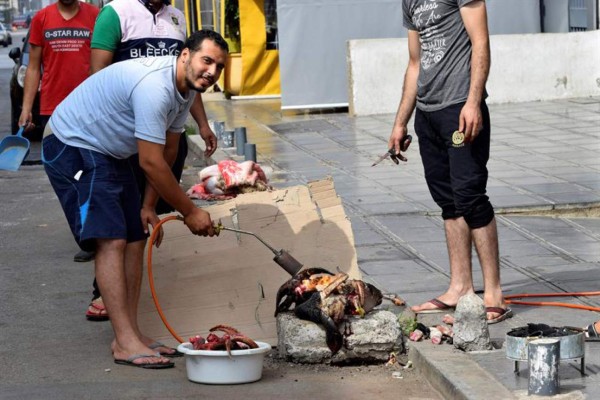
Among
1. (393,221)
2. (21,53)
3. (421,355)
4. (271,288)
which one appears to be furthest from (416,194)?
(21,53)

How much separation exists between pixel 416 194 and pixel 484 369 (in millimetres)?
4812

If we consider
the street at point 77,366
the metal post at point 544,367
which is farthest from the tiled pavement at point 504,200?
the street at point 77,366

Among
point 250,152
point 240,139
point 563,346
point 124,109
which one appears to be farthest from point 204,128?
point 240,139

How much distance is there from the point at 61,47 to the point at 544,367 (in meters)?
5.01

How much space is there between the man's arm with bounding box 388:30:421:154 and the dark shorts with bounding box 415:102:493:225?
0.18m

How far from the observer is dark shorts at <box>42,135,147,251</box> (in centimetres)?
582

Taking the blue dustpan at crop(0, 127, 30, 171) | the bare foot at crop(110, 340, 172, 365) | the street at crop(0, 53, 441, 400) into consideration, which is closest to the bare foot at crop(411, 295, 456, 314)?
the street at crop(0, 53, 441, 400)

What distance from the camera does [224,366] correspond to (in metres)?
5.42

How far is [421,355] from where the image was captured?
5.55m

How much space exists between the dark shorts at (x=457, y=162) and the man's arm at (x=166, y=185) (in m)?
1.31

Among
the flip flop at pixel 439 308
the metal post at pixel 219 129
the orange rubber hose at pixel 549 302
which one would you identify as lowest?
the orange rubber hose at pixel 549 302

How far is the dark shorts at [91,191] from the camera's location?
5.82m

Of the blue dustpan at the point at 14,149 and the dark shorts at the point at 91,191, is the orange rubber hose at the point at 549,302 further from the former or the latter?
the blue dustpan at the point at 14,149

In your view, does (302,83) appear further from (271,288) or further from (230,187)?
(271,288)
